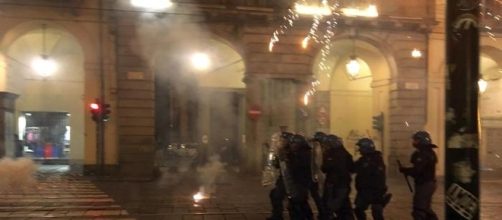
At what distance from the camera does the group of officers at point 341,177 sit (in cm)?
626

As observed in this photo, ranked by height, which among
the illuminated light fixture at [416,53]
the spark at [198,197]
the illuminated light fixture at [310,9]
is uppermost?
the illuminated light fixture at [310,9]

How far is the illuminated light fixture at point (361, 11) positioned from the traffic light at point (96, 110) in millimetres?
6715

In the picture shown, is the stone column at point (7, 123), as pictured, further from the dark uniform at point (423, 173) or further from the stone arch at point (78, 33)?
the dark uniform at point (423, 173)

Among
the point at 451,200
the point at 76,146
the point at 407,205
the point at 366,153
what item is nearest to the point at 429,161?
the point at 366,153

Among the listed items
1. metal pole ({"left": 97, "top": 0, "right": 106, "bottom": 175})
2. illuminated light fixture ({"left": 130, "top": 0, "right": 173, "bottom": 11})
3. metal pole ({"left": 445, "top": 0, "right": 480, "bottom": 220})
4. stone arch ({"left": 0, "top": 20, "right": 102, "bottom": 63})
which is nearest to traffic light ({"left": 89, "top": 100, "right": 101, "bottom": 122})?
metal pole ({"left": 97, "top": 0, "right": 106, "bottom": 175})

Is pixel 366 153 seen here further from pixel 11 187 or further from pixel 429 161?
pixel 11 187

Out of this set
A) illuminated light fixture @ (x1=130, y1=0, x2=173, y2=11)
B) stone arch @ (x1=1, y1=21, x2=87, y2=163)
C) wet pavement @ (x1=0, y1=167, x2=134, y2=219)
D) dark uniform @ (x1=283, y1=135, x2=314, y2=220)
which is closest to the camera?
dark uniform @ (x1=283, y1=135, x2=314, y2=220)

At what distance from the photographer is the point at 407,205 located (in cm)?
996

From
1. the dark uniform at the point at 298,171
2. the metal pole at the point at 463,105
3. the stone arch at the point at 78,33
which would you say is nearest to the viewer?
the metal pole at the point at 463,105

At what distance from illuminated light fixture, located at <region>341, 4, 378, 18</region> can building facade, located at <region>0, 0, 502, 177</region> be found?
0.16 m

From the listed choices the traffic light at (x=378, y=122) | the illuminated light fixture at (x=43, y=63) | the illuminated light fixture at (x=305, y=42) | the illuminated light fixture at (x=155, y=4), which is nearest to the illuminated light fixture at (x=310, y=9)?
the illuminated light fixture at (x=305, y=42)

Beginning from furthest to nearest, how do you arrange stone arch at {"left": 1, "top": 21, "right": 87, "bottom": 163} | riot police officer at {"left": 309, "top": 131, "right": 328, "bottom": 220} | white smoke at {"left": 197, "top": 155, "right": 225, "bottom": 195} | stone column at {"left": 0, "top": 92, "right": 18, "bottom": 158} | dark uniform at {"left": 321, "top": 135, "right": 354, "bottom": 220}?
1. stone arch at {"left": 1, "top": 21, "right": 87, "bottom": 163}
2. stone column at {"left": 0, "top": 92, "right": 18, "bottom": 158}
3. white smoke at {"left": 197, "top": 155, "right": 225, "bottom": 195}
4. riot police officer at {"left": 309, "top": 131, "right": 328, "bottom": 220}
5. dark uniform at {"left": 321, "top": 135, "right": 354, "bottom": 220}

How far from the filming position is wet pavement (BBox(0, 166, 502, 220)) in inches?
330

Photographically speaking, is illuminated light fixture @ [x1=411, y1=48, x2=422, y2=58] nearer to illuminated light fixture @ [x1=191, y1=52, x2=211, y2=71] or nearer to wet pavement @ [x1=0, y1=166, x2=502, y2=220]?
wet pavement @ [x1=0, y1=166, x2=502, y2=220]
